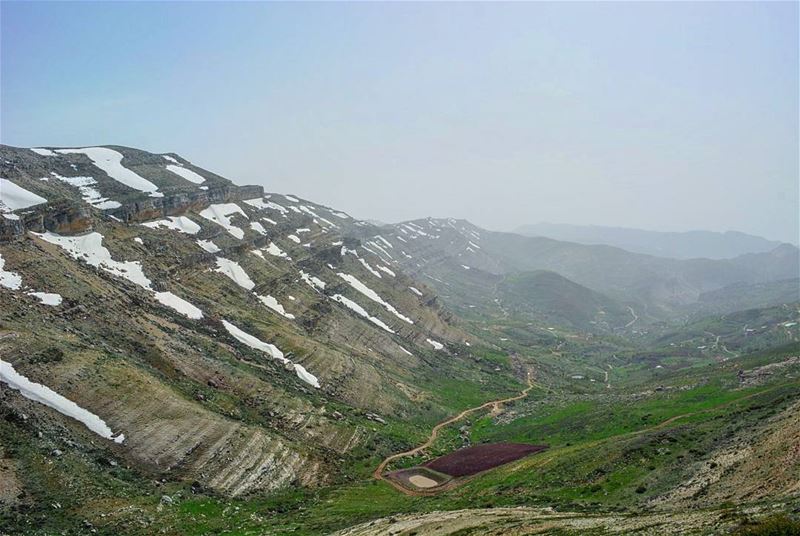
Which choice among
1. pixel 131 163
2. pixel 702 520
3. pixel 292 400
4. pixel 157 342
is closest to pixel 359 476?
pixel 292 400

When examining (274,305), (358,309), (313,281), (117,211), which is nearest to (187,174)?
(117,211)

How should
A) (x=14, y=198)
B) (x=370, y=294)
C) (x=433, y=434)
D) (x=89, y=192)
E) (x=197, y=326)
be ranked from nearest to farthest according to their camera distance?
(x=197, y=326)
(x=14, y=198)
(x=433, y=434)
(x=89, y=192)
(x=370, y=294)

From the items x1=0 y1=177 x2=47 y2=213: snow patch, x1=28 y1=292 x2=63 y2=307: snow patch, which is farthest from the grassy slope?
x1=0 y1=177 x2=47 y2=213: snow patch

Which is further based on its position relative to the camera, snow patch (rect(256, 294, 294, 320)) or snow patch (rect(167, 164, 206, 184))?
snow patch (rect(167, 164, 206, 184))

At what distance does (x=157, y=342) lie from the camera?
210 ft

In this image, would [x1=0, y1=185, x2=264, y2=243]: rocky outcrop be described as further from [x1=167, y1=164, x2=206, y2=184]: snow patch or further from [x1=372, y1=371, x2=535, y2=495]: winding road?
[x1=372, y1=371, x2=535, y2=495]: winding road

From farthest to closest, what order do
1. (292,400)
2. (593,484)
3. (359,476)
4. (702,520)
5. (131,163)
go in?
(131,163), (292,400), (359,476), (593,484), (702,520)

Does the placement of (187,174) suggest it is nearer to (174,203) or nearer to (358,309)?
(174,203)

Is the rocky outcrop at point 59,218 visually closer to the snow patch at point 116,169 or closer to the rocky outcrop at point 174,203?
the rocky outcrop at point 174,203

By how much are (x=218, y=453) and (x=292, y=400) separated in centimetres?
1775

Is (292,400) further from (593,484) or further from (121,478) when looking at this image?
(593,484)

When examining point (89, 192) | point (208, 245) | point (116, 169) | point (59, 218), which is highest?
point (116, 169)

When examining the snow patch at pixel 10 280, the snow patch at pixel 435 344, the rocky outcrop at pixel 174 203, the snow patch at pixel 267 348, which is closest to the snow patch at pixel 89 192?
the rocky outcrop at pixel 174 203

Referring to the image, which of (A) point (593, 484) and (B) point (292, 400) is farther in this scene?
(B) point (292, 400)
